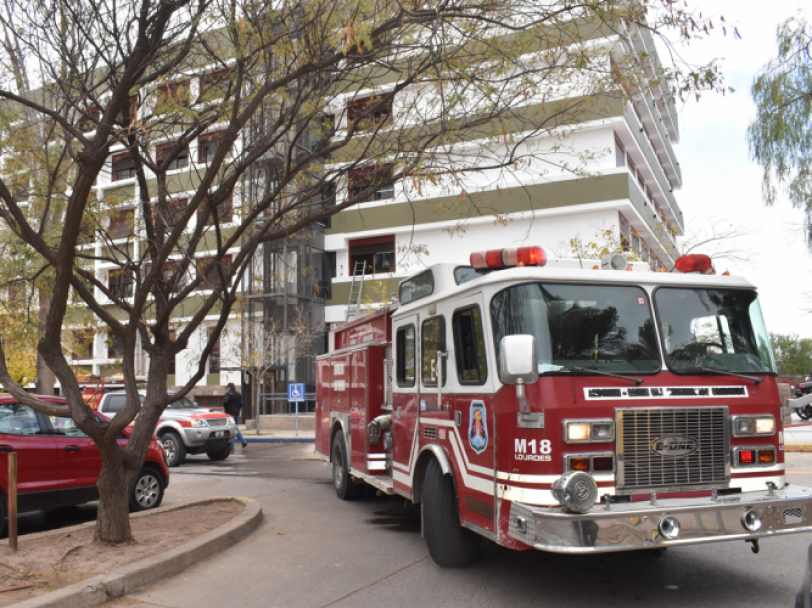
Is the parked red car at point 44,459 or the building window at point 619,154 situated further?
the building window at point 619,154

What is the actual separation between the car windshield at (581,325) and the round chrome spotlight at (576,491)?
2.70 feet

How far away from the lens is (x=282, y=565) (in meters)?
7.05

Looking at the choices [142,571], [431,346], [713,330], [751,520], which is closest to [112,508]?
[142,571]

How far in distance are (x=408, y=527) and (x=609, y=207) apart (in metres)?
20.5

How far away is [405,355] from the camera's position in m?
8.05

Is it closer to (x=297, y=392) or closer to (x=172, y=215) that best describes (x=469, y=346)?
(x=172, y=215)

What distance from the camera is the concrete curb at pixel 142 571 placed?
18.3 ft

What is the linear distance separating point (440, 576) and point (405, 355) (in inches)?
98.7

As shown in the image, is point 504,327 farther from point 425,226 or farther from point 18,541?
point 425,226

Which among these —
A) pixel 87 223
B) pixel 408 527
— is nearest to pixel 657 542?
pixel 408 527

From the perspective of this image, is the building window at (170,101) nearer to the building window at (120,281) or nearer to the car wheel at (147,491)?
the building window at (120,281)

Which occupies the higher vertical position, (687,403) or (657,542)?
(687,403)

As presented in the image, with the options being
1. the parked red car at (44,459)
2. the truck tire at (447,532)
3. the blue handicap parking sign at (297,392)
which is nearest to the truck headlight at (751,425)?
the truck tire at (447,532)

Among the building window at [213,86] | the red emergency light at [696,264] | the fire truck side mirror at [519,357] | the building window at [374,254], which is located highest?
the building window at [374,254]
